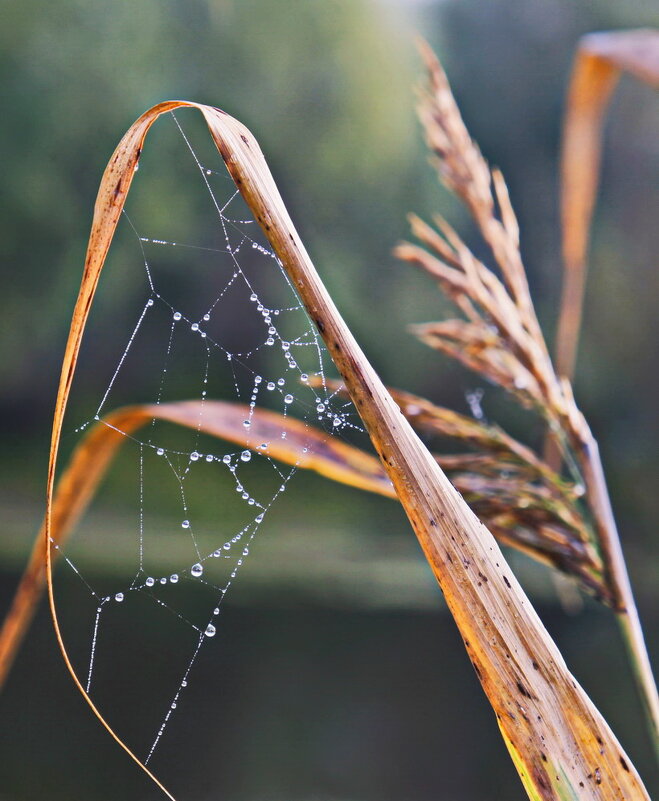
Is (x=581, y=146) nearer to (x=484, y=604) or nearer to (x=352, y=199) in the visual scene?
(x=484, y=604)

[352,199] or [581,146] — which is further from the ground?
[581,146]

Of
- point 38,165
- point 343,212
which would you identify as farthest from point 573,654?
point 38,165

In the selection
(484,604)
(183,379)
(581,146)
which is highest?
(581,146)

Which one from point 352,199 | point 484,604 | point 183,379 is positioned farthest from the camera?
point 352,199

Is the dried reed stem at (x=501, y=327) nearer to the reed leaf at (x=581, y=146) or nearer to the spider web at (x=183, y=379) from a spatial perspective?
the reed leaf at (x=581, y=146)

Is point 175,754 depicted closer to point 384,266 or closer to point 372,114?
point 384,266

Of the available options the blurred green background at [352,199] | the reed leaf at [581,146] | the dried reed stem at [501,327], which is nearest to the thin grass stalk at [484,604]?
the dried reed stem at [501,327]

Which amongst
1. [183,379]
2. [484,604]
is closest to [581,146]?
[484,604]
